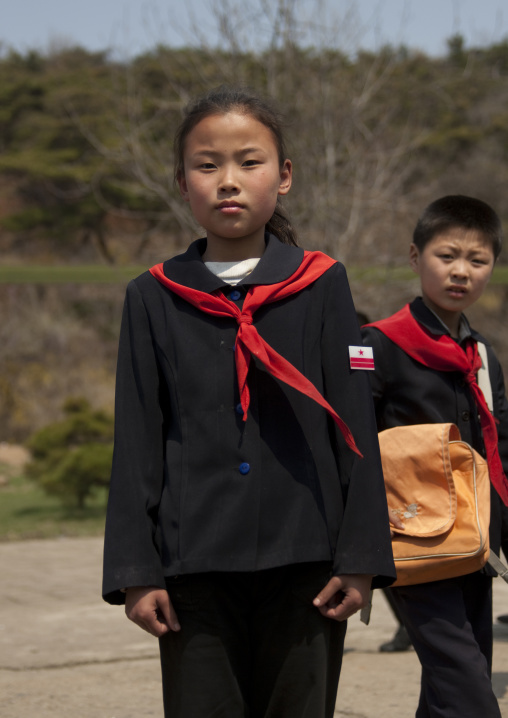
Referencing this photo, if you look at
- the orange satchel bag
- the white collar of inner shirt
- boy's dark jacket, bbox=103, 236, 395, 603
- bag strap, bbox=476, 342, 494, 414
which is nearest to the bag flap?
the orange satchel bag

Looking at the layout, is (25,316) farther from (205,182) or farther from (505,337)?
(205,182)

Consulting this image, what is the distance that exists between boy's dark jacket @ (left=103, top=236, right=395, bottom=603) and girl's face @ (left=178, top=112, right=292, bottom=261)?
104 mm

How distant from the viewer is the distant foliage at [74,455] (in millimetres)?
8539

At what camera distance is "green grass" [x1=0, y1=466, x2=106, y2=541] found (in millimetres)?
7840

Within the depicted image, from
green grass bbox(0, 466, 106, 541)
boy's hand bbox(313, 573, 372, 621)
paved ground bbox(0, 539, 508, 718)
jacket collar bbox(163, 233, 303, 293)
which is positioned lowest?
paved ground bbox(0, 539, 508, 718)

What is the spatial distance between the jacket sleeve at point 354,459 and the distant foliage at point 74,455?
652cm

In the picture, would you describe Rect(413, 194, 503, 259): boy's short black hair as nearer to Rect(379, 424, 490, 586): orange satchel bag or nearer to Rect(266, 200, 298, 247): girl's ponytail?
Rect(379, 424, 490, 586): orange satchel bag

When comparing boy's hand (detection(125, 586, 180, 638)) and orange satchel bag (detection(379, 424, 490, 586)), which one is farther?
orange satchel bag (detection(379, 424, 490, 586))

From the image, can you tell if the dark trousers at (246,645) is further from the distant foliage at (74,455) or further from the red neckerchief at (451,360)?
the distant foliage at (74,455)

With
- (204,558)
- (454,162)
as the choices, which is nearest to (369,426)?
(204,558)

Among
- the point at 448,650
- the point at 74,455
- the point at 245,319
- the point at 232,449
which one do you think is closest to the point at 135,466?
the point at 232,449

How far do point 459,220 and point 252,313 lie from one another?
4.44ft

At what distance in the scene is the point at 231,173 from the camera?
2.07m

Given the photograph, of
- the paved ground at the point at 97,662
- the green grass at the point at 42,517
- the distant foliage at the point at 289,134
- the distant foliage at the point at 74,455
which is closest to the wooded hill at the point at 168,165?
the distant foliage at the point at 289,134
